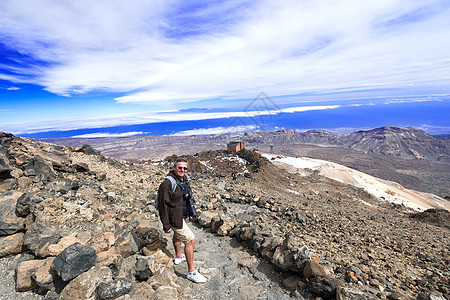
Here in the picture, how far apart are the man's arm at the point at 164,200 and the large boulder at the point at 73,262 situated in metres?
1.23

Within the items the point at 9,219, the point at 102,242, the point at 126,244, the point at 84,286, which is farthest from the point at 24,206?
the point at 84,286

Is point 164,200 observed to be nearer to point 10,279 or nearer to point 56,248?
point 56,248

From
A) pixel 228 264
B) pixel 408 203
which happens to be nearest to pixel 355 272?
pixel 228 264

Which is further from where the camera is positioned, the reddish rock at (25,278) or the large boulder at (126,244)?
the large boulder at (126,244)

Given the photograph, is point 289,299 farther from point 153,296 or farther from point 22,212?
point 22,212

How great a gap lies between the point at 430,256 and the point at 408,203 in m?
29.3

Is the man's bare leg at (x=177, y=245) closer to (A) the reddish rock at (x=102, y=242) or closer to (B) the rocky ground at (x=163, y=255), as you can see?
(B) the rocky ground at (x=163, y=255)

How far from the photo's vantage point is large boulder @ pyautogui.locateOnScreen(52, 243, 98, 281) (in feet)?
10.3

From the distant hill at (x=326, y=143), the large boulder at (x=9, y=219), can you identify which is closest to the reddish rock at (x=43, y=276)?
the large boulder at (x=9, y=219)

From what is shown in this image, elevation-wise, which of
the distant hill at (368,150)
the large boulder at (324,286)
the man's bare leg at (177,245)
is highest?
the man's bare leg at (177,245)

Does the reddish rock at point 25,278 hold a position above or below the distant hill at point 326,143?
above

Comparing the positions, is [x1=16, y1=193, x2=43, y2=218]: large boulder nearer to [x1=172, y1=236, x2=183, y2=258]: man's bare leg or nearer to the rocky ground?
the rocky ground

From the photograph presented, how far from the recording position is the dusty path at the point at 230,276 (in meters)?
3.94

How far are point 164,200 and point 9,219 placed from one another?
145 inches
